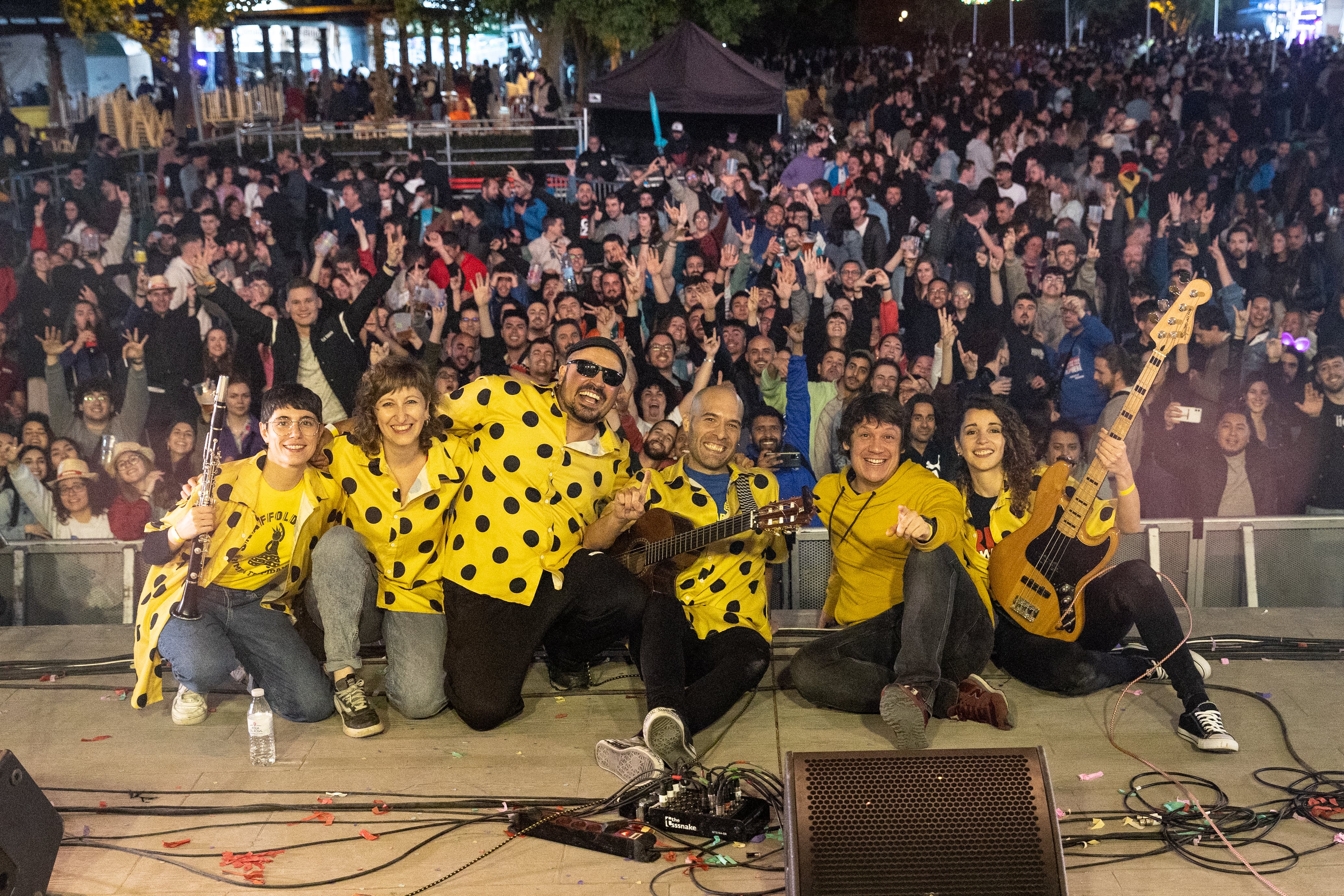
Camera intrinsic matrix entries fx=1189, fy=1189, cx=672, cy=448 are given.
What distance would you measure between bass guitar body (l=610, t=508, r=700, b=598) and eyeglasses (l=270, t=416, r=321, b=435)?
4.07 ft

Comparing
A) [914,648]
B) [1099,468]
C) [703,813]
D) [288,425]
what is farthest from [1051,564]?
[288,425]

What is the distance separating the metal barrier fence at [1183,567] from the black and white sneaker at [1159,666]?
73cm

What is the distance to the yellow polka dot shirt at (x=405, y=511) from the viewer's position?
14.6 feet

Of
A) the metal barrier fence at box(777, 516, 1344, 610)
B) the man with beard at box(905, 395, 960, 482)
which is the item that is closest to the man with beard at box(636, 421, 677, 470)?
the metal barrier fence at box(777, 516, 1344, 610)

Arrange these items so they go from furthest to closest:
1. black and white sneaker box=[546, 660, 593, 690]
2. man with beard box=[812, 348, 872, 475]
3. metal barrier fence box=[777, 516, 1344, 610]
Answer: man with beard box=[812, 348, 872, 475] → metal barrier fence box=[777, 516, 1344, 610] → black and white sneaker box=[546, 660, 593, 690]

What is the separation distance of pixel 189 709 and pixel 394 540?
3.21 ft

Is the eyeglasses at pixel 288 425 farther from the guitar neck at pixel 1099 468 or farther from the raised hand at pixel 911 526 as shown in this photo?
the guitar neck at pixel 1099 468

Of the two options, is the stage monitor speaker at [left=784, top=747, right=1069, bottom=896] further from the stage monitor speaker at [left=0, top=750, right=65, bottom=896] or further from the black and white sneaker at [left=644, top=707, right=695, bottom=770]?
the stage monitor speaker at [left=0, top=750, right=65, bottom=896]

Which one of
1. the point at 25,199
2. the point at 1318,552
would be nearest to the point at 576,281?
the point at 1318,552

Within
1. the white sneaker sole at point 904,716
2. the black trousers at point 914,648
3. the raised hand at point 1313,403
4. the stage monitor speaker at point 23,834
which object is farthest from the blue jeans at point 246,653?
the raised hand at point 1313,403

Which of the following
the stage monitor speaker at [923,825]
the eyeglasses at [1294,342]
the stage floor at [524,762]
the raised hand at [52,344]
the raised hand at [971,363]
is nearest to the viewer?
the stage monitor speaker at [923,825]

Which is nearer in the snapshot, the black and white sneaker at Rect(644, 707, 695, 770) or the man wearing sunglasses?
the black and white sneaker at Rect(644, 707, 695, 770)

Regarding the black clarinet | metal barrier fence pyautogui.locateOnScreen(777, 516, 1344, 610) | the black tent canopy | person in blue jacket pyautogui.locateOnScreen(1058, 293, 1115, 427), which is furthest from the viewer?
the black tent canopy

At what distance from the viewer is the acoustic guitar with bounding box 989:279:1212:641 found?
4230 millimetres
